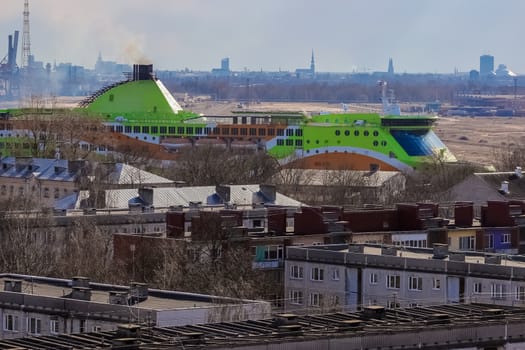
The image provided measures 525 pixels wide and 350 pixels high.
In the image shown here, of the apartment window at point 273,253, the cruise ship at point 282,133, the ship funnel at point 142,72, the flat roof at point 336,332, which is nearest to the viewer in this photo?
the flat roof at point 336,332

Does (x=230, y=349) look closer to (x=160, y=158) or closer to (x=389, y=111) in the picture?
(x=160, y=158)

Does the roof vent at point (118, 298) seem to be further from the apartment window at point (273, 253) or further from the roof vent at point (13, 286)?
the apartment window at point (273, 253)

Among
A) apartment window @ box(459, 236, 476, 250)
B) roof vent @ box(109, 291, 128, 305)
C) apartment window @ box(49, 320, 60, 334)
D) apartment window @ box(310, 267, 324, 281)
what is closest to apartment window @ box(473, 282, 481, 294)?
apartment window @ box(310, 267, 324, 281)

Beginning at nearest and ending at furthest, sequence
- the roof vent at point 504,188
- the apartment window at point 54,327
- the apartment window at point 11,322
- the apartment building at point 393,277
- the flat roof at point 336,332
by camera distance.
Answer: the flat roof at point 336,332 < the apartment window at point 54,327 < the apartment window at point 11,322 < the apartment building at point 393,277 < the roof vent at point 504,188

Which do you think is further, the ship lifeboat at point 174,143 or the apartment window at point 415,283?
the ship lifeboat at point 174,143

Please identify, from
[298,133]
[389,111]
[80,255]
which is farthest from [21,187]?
[389,111]

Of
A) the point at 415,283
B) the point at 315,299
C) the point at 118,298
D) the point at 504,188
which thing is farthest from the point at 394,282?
the point at 504,188

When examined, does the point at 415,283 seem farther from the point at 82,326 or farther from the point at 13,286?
the point at 82,326

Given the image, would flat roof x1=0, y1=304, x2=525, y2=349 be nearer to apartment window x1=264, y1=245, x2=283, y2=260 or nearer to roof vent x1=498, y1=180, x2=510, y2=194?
apartment window x1=264, y1=245, x2=283, y2=260

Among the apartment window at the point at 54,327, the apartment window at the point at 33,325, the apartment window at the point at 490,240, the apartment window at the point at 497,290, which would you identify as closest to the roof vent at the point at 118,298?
the apartment window at the point at 54,327
